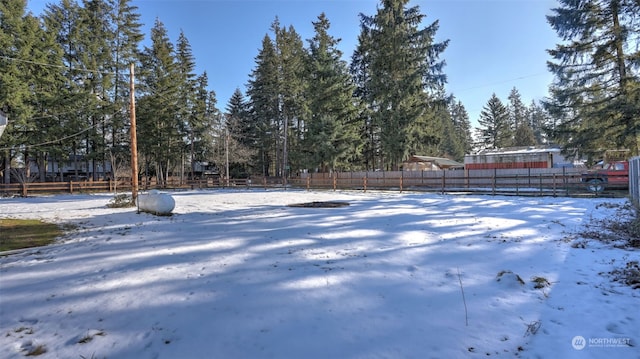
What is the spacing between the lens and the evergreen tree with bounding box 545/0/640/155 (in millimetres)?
17766

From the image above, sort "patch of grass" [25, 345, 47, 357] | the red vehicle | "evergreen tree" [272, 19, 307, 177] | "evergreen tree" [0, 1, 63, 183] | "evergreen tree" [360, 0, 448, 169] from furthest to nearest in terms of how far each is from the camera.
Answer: "evergreen tree" [272, 19, 307, 177]
"evergreen tree" [360, 0, 448, 169]
"evergreen tree" [0, 1, 63, 183]
the red vehicle
"patch of grass" [25, 345, 47, 357]

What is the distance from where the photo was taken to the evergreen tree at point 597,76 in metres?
17.8

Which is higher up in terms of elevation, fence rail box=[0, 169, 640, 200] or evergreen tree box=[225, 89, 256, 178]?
evergreen tree box=[225, 89, 256, 178]

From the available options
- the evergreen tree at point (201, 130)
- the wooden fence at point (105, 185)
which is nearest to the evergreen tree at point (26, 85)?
the wooden fence at point (105, 185)

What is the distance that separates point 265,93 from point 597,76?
3202 cm

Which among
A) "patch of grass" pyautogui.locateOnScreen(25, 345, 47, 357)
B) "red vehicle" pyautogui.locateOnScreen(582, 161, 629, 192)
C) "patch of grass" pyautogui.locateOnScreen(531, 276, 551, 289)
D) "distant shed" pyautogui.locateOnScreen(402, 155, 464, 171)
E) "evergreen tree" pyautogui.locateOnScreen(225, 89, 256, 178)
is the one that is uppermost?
"evergreen tree" pyautogui.locateOnScreen(225, 89, 256, 178)

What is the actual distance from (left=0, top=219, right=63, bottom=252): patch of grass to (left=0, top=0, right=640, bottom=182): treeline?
44.7 feet

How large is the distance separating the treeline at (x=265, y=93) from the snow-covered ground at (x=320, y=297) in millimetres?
17816

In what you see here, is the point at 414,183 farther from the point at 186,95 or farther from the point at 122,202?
the point at 186,95

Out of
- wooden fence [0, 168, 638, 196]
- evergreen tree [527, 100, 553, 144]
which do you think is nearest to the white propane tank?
wooden fence [0, 168, 638, 196]

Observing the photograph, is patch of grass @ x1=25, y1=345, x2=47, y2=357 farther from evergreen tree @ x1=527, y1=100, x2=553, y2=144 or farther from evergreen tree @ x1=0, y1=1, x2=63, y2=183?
evergreen tree @ x1=527, y1=100, x2=553, y2=144

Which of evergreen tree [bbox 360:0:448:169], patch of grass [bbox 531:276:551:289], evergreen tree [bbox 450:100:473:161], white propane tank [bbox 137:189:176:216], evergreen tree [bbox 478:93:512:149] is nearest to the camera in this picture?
patch of grass [bbox 531:276:551:289]

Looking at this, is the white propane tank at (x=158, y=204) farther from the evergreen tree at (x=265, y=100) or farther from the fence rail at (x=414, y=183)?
the evergreen tree at (x=265, y=100)

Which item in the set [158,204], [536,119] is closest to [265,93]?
[158,204]
